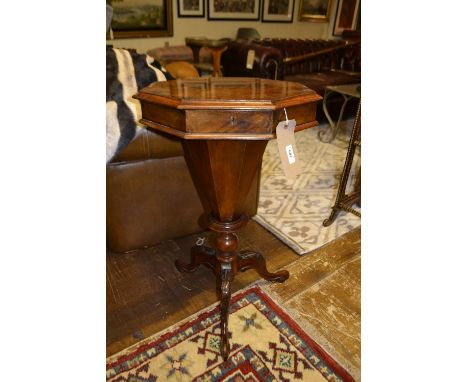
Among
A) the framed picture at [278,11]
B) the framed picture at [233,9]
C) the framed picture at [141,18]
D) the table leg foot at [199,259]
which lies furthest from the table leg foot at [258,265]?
the framed picture at [278,11]

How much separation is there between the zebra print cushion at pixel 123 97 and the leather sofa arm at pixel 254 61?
8.00 feet

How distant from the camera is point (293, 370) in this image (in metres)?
1.23

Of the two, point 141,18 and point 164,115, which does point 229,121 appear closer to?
point 164,115

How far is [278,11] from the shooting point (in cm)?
690

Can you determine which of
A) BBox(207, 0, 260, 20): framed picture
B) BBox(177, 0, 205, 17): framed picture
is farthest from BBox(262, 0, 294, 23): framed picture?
BBox(177, 0, 205, 17): framed picture

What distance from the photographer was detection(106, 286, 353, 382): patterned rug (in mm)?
1211

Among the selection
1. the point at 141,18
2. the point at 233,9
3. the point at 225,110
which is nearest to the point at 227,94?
the point at 225,110

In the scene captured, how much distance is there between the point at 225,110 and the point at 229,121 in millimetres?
33

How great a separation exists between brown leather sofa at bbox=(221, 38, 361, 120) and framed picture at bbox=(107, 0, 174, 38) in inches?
72.5

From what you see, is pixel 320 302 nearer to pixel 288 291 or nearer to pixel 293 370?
pixel 288 291

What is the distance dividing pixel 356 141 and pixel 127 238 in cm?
144

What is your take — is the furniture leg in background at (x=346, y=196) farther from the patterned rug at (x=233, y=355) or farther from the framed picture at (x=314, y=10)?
the framed picture at (x=314, y=10)

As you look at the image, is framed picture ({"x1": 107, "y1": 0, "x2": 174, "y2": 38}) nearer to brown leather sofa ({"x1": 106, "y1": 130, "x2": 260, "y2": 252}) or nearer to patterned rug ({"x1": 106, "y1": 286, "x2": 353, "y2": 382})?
brown leather sofa ({"x1": 106, "y1": 130, "x2": 260, "y2": 252})
